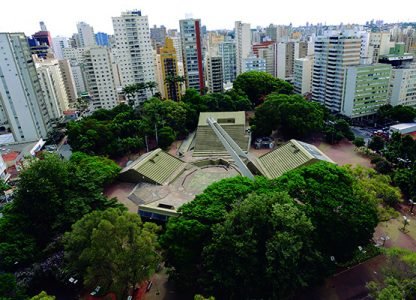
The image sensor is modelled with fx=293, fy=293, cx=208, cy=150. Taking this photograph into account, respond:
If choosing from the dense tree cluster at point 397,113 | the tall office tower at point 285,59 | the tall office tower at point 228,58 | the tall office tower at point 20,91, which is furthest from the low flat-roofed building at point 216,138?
the tall office tower at point 228,58

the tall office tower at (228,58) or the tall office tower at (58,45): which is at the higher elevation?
the tall office tower at (58,45)

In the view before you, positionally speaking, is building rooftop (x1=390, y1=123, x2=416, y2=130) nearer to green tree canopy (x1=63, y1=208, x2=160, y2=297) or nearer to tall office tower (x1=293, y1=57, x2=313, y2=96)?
tall office tower (x1=293, y1=57, x2=313, y2=96)

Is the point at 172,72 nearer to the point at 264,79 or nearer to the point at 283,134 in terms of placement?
the point at 264,79

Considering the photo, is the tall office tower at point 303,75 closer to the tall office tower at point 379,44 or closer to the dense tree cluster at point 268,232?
the tall office tower at point 379,44

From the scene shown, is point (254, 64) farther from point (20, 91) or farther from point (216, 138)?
point (20, 91)

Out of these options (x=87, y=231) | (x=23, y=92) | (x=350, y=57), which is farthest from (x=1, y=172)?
(x=350, y=57)

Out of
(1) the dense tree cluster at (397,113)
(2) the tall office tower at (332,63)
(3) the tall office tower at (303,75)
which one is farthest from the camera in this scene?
(3) the tall office tower at (303,75)
